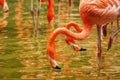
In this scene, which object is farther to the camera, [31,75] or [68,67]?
[68,67]

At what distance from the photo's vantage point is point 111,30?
30.1ft

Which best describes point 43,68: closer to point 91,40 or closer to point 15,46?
point 15,46

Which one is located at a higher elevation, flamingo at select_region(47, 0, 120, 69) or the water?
flamingo at select_region(47, 0, 120, 69)

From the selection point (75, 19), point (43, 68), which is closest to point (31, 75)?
point (43, 68)

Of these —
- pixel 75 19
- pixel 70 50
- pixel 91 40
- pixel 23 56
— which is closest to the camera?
pixel 23 56

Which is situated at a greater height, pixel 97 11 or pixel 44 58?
pixel 97 11

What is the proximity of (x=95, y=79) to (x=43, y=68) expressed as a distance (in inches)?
34.5

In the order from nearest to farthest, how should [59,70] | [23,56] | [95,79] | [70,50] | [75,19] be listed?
[95,79] → [59,70] → [23,56] → [70,50] → [75,19]

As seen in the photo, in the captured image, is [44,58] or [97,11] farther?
[44,58]

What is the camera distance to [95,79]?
553cm

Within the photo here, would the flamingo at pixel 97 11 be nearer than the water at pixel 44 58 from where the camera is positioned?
No

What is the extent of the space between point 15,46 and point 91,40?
4.75ft

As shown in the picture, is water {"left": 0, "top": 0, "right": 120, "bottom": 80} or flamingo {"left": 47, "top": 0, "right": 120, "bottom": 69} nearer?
water {"left": 0, "top": 0, "right": 120, "bottom": 80}

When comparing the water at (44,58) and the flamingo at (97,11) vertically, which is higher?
the flamingo at (97,11)
